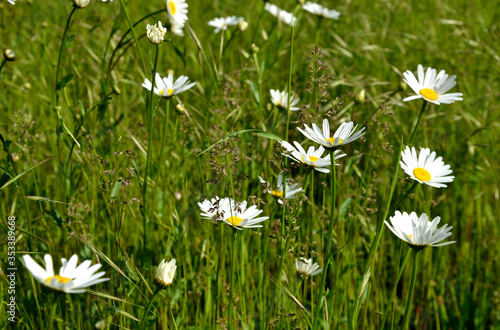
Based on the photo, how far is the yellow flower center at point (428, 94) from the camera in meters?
1.24

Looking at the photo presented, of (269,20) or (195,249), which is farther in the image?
(269,20)

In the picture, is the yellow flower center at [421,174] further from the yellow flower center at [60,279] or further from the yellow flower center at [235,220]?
the yellow flower center at [60,279]

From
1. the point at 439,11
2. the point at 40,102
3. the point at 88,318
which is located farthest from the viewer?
the point at 439,11

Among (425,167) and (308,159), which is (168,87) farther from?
(425,167)

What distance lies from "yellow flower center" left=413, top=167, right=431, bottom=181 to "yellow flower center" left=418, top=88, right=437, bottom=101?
0.20 meters

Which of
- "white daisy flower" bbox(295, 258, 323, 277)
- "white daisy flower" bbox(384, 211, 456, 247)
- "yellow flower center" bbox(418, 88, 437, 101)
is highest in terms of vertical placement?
"yellow flower center" bbox(418, 88, 437, 101)

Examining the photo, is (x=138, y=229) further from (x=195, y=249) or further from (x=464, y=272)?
(x=464, y=272)

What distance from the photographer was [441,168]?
48.7 inches

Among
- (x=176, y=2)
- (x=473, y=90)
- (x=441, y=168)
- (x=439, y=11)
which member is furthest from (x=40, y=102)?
(x=439, y=11)

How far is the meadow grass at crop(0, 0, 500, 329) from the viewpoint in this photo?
3.96 feet

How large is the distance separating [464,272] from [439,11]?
7.94ft

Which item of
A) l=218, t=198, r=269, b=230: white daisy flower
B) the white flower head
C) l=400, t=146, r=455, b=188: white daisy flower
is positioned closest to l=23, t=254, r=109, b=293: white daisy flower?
the white flower head

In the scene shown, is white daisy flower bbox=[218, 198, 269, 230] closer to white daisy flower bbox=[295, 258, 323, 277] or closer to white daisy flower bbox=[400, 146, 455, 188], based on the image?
white daisy flower bbox=[295, 258, 323, 277]

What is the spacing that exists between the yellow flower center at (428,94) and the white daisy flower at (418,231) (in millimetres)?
337
